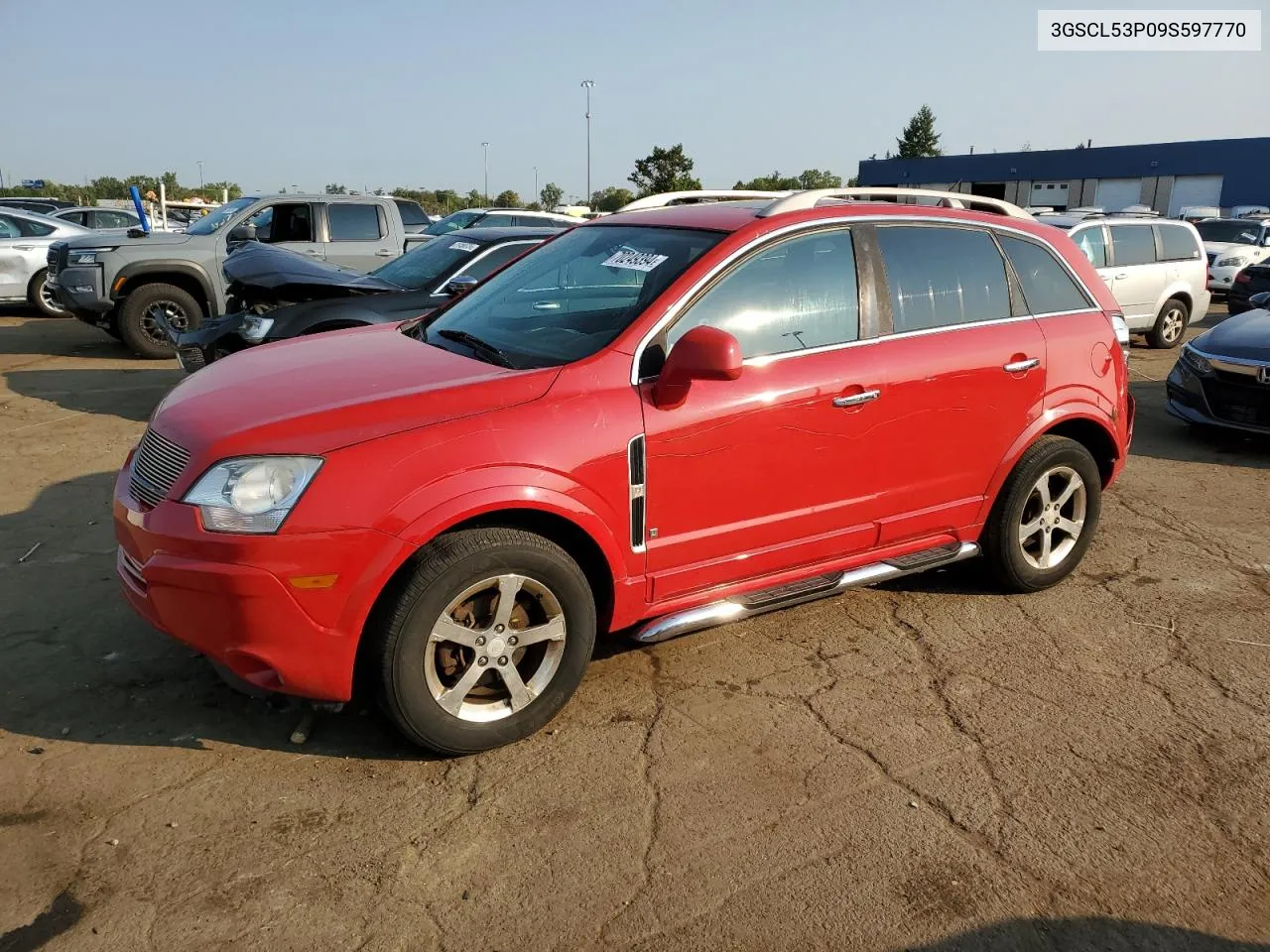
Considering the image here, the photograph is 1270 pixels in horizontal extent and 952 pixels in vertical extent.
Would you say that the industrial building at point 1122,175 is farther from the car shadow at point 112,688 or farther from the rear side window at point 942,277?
the car shadow at point 112,688

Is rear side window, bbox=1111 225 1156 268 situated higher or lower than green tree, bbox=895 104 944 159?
lower

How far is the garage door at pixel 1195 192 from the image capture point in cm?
4666

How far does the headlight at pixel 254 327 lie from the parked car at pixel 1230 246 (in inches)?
711

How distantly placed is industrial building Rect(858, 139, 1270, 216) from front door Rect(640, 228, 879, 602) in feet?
134

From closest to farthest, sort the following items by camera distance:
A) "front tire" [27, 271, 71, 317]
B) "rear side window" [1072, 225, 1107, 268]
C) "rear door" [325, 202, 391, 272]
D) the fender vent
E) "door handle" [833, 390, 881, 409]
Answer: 1. the fender vent
2. "door handle" [833, 390, 881, 409]
3. "rear door" [325, 202, 391, 272]
4. "rear side window" [1072, 225, 1107, 268]
5. "front tire" [27, 271, 71, 317]

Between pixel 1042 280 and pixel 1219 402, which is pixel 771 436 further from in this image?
pixel 1219 402

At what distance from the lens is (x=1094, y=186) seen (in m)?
51.5

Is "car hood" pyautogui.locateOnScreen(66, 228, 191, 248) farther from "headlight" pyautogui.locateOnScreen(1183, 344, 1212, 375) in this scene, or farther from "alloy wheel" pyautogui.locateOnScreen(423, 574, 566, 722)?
"headlight" pyautogui.locateOnScreen(1183, 344, 1212, 375)

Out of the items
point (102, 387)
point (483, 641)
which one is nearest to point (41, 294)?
point (102, 387)

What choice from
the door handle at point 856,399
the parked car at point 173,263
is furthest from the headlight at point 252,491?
the parked car at point 173,263

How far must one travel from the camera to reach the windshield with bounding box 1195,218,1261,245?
2103 cm

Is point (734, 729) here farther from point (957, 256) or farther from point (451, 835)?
point (957, 256)

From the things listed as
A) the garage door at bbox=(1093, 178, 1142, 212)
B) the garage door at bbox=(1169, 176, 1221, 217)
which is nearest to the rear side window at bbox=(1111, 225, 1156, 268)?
the garage door at bbox=(1169, 176, 1221, 217)

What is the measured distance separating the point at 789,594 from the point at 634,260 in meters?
1.47
